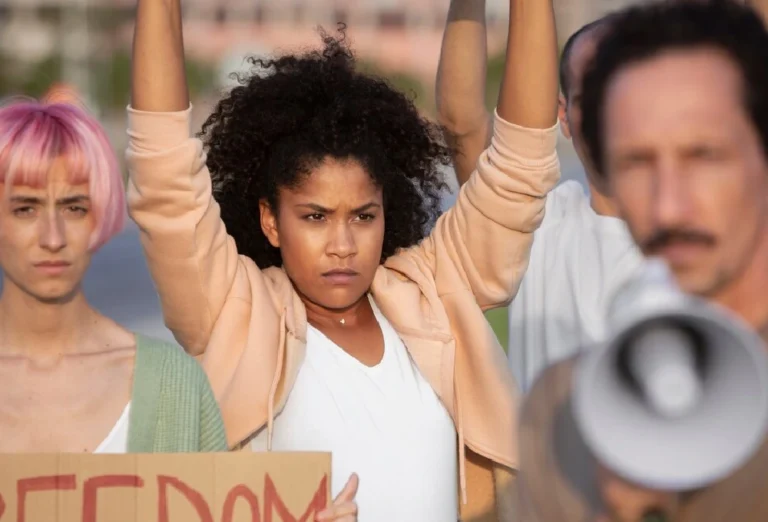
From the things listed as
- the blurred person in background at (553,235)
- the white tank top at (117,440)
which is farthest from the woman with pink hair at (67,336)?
the blurred person in background at (553,235)

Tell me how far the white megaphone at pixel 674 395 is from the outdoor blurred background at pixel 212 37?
21.0 metres

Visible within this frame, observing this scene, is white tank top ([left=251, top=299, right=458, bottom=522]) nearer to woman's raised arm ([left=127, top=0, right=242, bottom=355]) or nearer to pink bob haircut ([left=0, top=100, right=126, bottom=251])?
woman's raised arm ([left=127, top=0, right=242, bottom=355])

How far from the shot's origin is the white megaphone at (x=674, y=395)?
2.16m

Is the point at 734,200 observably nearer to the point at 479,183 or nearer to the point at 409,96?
the point at 479,183

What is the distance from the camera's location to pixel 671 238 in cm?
234

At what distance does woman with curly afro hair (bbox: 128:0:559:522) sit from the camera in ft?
12.2

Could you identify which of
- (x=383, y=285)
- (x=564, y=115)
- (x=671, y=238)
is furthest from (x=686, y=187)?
(x=564, y=115)

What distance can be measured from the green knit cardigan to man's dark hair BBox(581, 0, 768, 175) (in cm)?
124

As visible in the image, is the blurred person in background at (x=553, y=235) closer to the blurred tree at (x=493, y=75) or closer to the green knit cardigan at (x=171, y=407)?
the green knit cardigan at (x=171, y=407)

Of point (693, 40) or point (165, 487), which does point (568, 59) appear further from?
point (693, 40)

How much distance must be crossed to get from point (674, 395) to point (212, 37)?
37.0m

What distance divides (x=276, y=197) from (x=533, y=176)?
0.59 m

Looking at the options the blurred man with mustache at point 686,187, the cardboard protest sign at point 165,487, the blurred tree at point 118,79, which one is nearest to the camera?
the blurred man with mustache at point 686,187

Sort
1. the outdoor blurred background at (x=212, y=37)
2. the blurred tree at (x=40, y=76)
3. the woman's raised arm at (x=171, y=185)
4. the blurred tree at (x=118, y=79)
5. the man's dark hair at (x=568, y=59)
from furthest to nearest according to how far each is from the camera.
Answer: the blurred tree at (x=118, y=79) → the outdoor blurred background at (x=212, y=37) → the blurred tree at (x=40, y=76) → the man's dark hair at (x=568, y=59) → the woman's raised arm at (x=171, y=185)
